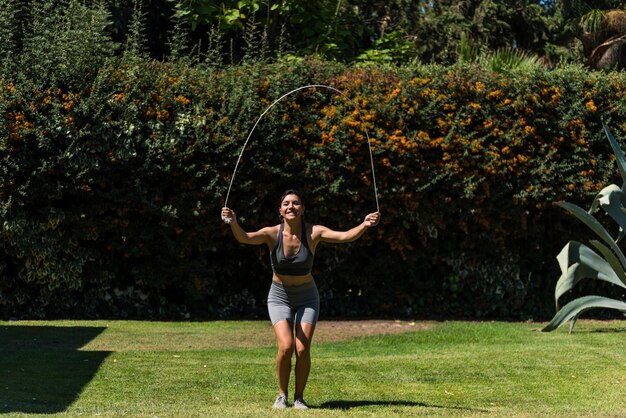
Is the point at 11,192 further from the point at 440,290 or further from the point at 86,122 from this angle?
the point at 440,290

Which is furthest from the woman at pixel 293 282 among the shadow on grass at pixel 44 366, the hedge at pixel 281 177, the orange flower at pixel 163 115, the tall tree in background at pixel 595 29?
the tall tree in background at pixel 595 29

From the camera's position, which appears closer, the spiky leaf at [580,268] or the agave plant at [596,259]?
the agave plant at [596,259]

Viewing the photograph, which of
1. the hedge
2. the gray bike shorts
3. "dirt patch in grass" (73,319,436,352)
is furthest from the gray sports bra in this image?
the hedge

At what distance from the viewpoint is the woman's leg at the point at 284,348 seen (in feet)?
25.8

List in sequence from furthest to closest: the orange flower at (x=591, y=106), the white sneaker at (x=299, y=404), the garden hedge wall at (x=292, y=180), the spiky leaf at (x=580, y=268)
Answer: the orange flower at (x=591, y=106) < the garden hedge wall at (x=292, y=180) < the spiky leaf at (x=580, y=268) < the white sneaker at (x=299, y=404)

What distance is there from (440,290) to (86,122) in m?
5.82

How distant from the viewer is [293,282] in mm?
8070

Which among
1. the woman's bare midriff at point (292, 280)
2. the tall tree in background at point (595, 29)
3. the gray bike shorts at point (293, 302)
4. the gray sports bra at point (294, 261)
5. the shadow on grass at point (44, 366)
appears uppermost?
the tall tree in background at point (595, 29)

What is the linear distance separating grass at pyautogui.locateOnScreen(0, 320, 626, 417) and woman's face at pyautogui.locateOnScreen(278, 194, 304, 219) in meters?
1.51

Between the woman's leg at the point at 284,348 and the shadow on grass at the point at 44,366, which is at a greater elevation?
the woman's leg at the point at 284,348

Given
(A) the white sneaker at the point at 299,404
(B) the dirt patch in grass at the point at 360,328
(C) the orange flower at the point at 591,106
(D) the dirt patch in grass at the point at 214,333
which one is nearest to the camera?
(A) the white sneaker at the point at 299,404

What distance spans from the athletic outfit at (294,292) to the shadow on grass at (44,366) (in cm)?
184

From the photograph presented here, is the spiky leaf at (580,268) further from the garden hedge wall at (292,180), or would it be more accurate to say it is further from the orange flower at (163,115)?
the orange flower at (163,115)

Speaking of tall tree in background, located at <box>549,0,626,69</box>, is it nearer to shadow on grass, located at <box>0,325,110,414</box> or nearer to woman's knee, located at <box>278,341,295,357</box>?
shadow on grass, located at <box>0,325,110,414</box>
